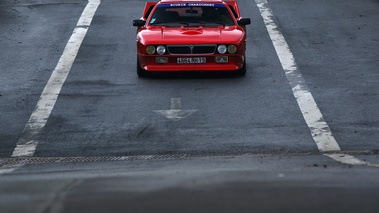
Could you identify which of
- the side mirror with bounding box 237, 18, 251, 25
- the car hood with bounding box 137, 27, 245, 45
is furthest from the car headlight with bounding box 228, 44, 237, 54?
the side mirror with bounding box 237, 18, 251, 25

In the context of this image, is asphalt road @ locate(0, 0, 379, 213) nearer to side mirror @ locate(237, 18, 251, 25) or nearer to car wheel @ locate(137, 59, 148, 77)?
car wheel @ locate(137, 59, 148, 77)

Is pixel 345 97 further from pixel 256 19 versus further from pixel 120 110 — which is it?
pixel 256 19

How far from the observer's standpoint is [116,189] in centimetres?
831

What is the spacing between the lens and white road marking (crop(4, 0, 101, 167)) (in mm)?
12344

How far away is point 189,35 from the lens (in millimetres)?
16766

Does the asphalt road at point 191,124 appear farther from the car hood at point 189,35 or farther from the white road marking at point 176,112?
the car hood at point 189,35

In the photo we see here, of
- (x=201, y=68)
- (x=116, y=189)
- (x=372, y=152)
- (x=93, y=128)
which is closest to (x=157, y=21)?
(x=201, y=68)

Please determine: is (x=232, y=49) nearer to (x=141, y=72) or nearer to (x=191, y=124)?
(x=141, y=72)

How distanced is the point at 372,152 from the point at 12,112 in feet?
20.5

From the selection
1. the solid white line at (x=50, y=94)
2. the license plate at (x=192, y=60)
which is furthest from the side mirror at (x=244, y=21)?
the solid white line at (x=50, y=94)

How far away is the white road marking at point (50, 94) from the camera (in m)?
12.3

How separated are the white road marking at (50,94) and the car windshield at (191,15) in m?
2.27

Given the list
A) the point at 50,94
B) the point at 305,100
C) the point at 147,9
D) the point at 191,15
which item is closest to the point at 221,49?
the point at 191,15

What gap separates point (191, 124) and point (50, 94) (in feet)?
11.6
